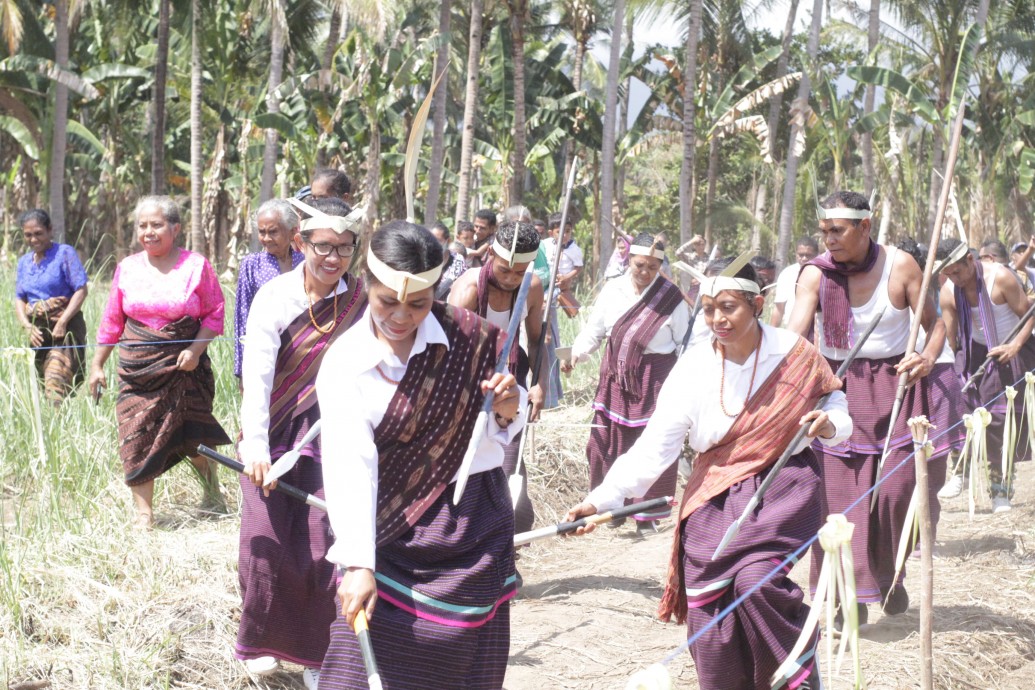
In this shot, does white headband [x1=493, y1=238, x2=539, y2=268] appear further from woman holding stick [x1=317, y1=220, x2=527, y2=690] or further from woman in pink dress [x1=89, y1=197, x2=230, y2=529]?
woman holding stick [x1=317, y1=220, x2=527, y2=690]

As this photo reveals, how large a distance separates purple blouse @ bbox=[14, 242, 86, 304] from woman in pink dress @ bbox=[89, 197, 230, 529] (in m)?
2.54

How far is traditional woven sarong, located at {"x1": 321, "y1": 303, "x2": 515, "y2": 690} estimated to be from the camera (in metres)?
3.24

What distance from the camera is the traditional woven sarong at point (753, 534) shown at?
389 centimetres

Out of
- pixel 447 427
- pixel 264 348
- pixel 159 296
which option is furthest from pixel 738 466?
pixel 159 296

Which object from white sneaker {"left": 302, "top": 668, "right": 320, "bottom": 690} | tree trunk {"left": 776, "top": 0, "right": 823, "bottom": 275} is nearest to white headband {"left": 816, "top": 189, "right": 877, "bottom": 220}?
white sneaker {"left": 302, "top": 668, "right": 320, "bottom": 690}

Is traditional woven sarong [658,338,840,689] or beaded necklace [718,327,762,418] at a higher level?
beaded necklace [718,327,762,418]

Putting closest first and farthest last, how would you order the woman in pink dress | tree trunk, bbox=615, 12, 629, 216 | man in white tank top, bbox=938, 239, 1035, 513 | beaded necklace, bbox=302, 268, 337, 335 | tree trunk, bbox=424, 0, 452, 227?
beaded necklace, bbox=302, 268, 337, 335 → the woman in pink dress → man in white tank top, bbox=938, 239, 1035, 513 → tree trunk, bbox=424, 0, 452, 227 → tree trunk, bbox=615, 12, 629, 216

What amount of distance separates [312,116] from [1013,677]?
18.3m

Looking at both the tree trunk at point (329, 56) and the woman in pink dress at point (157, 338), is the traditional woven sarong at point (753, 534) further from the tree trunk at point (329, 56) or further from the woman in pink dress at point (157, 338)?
the tree trunk at point (329, 56)

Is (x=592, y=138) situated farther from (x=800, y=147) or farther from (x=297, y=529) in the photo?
(x=297, y=529)

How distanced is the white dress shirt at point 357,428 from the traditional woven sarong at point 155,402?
3.08m

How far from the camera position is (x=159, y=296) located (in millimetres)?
6148

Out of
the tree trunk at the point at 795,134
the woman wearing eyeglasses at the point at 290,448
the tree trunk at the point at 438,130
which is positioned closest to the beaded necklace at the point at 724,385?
the woman wearing eyeglasses at the point at 290,448

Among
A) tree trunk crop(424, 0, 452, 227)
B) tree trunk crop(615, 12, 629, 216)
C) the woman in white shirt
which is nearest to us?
the woman in white shirt
